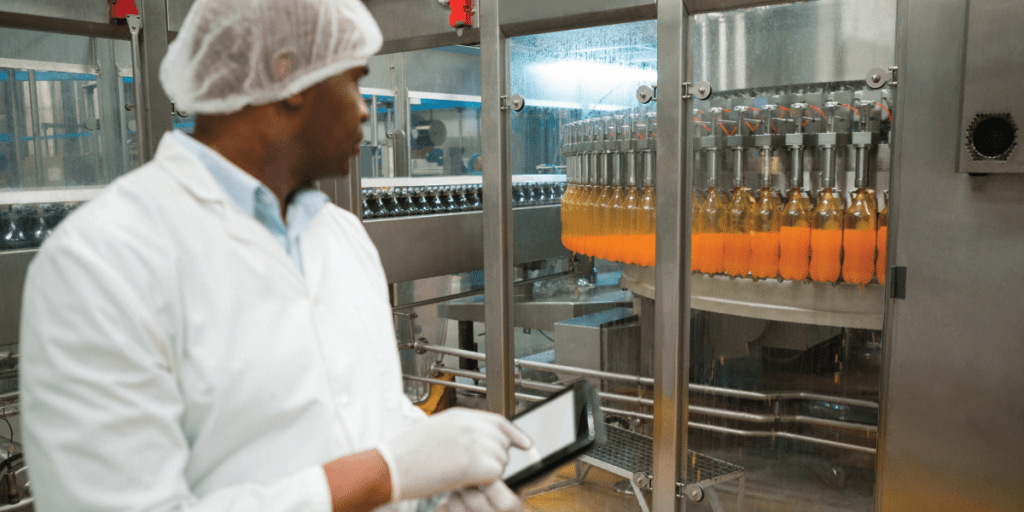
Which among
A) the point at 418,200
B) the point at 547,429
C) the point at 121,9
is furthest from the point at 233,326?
the point at 418,200

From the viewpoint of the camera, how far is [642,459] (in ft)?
7.47

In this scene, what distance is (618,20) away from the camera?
86.1 inches

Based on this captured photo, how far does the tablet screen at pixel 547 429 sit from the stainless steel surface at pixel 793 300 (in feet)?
4.13

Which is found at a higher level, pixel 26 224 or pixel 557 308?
pixel 26 224

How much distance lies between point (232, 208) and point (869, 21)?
166cm

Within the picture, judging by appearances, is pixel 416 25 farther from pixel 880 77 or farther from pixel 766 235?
pixel 880 77

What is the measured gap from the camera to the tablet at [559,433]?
35.3 inches

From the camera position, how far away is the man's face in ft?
2.79

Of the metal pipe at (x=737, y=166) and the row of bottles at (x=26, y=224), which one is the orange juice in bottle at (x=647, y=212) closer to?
the metal pipe at (x=737, y=166)

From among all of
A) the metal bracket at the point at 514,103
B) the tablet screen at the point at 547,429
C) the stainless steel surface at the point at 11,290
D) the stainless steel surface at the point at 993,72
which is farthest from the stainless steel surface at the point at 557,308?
the stainless steel surface at the point at 11,290

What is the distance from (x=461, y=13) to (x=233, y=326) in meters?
1.90

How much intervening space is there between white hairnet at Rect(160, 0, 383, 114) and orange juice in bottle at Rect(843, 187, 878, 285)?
151 cm

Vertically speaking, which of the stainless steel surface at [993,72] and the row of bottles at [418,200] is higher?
the stainless steel surface at [993,72]

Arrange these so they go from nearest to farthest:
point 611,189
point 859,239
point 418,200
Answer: point 859,239
point 611,189
point 418,200
